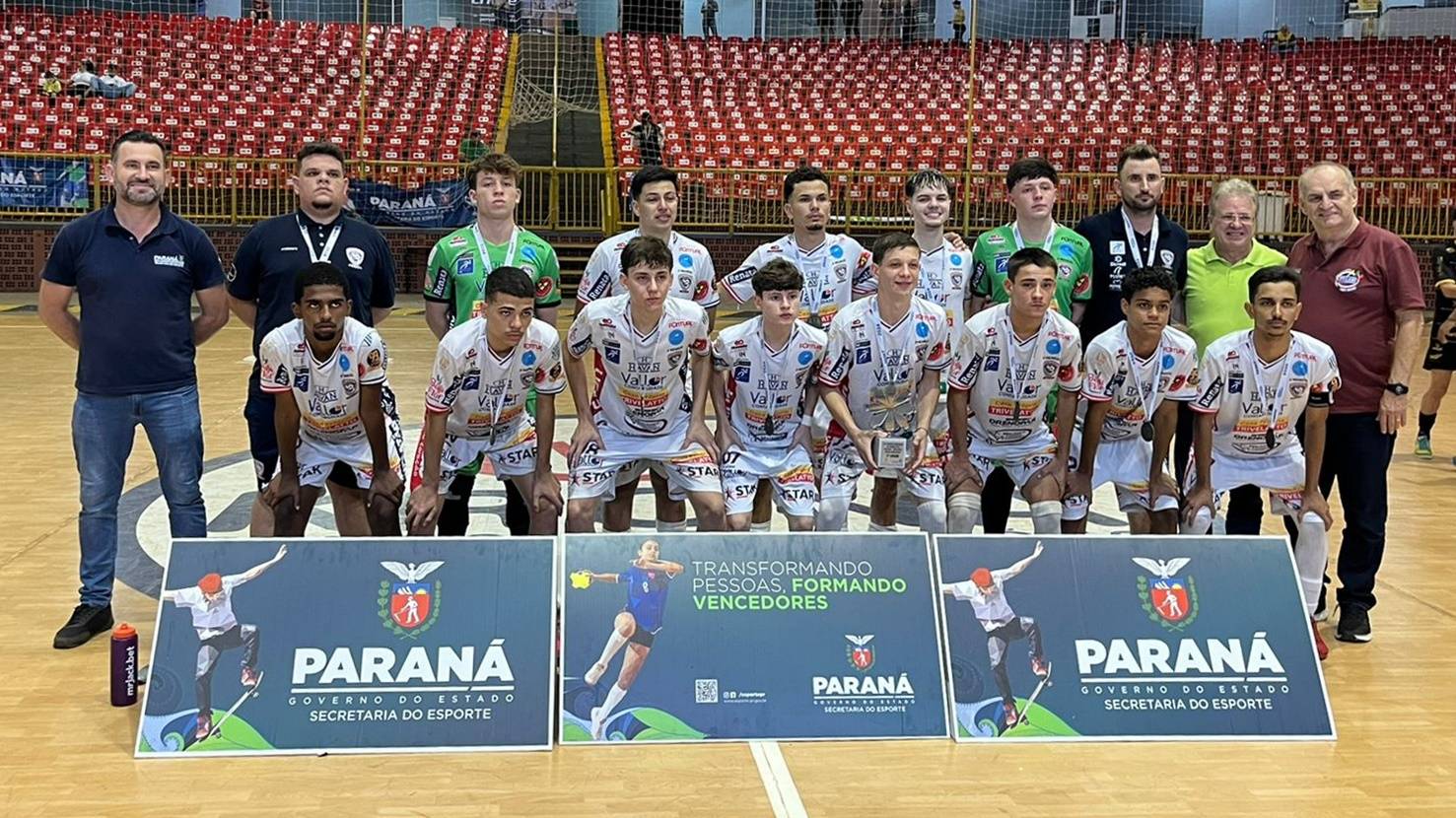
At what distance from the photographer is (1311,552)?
18.6ft

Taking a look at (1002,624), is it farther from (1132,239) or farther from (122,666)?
(122,666)

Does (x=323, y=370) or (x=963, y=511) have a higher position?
(x=323, y=370)

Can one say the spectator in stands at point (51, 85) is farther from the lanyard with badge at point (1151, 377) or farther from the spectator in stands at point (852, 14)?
the lanyard with badge at point (1151, 377)

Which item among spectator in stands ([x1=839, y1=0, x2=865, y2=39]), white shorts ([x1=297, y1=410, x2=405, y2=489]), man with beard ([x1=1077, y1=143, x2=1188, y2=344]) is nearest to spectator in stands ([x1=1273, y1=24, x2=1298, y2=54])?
spectator in stands ([x1=839, y1=0, x2=865, y2=39])

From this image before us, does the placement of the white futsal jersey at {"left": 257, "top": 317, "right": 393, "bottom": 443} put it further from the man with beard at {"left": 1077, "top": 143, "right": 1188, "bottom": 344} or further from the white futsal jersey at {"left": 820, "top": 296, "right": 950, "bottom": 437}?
the man with beard at {"left": 1077, "top": 143, "right": 1188, "bottom": 344}

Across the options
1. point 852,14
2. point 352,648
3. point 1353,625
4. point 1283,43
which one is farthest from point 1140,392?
point 1283,43

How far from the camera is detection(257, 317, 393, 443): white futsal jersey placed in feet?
17.9

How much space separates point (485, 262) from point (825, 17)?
21.9 metres

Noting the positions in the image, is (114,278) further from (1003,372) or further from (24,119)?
(24,119)

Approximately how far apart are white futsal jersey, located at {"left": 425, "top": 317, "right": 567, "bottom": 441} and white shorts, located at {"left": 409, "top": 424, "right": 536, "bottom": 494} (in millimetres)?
23

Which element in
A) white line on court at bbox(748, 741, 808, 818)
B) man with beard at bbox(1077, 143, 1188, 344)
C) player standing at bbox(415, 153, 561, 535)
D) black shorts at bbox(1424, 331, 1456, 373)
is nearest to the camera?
white line on court at bbox(748, 741, 808, 818)

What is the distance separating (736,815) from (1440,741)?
8.36 feet

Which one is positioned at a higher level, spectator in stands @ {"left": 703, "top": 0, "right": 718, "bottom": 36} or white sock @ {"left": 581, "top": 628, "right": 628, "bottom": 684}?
spectator in stands @ {"left": 703, "top": 0, "right": 718, "bottom": 36}

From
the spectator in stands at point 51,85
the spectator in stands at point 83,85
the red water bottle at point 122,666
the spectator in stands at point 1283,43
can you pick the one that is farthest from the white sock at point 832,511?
the spectator in stands at point 1283,43
